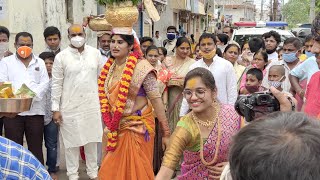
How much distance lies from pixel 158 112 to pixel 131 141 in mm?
372

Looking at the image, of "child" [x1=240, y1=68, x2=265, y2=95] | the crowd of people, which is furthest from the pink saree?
"child" [x1=240, y1=68, x2=265, y2=95]

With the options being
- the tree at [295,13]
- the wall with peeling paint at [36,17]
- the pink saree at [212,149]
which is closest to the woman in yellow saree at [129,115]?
the pink saree at [212,149]

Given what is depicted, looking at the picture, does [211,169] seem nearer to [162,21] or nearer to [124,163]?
[124,163]

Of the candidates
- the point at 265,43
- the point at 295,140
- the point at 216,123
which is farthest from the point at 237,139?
the point at 265,43

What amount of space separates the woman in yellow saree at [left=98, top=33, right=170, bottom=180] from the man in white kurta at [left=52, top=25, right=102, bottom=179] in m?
1.00

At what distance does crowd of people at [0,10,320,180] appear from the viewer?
1332 millimetres

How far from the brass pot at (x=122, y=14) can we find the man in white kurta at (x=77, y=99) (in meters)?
1.00

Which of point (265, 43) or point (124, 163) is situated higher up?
point (265, 43)

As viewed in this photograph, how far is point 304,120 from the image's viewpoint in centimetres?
137

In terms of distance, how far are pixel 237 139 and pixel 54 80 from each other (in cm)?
457

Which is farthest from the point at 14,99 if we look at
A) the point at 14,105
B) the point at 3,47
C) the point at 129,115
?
the point at 3,47

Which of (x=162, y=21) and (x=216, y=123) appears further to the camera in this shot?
(x=162, y=21)

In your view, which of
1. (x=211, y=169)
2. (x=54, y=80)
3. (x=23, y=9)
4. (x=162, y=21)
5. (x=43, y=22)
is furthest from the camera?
(x=162, y=21)

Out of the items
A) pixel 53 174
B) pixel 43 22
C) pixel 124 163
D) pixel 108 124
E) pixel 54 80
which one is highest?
pixel 43 22
